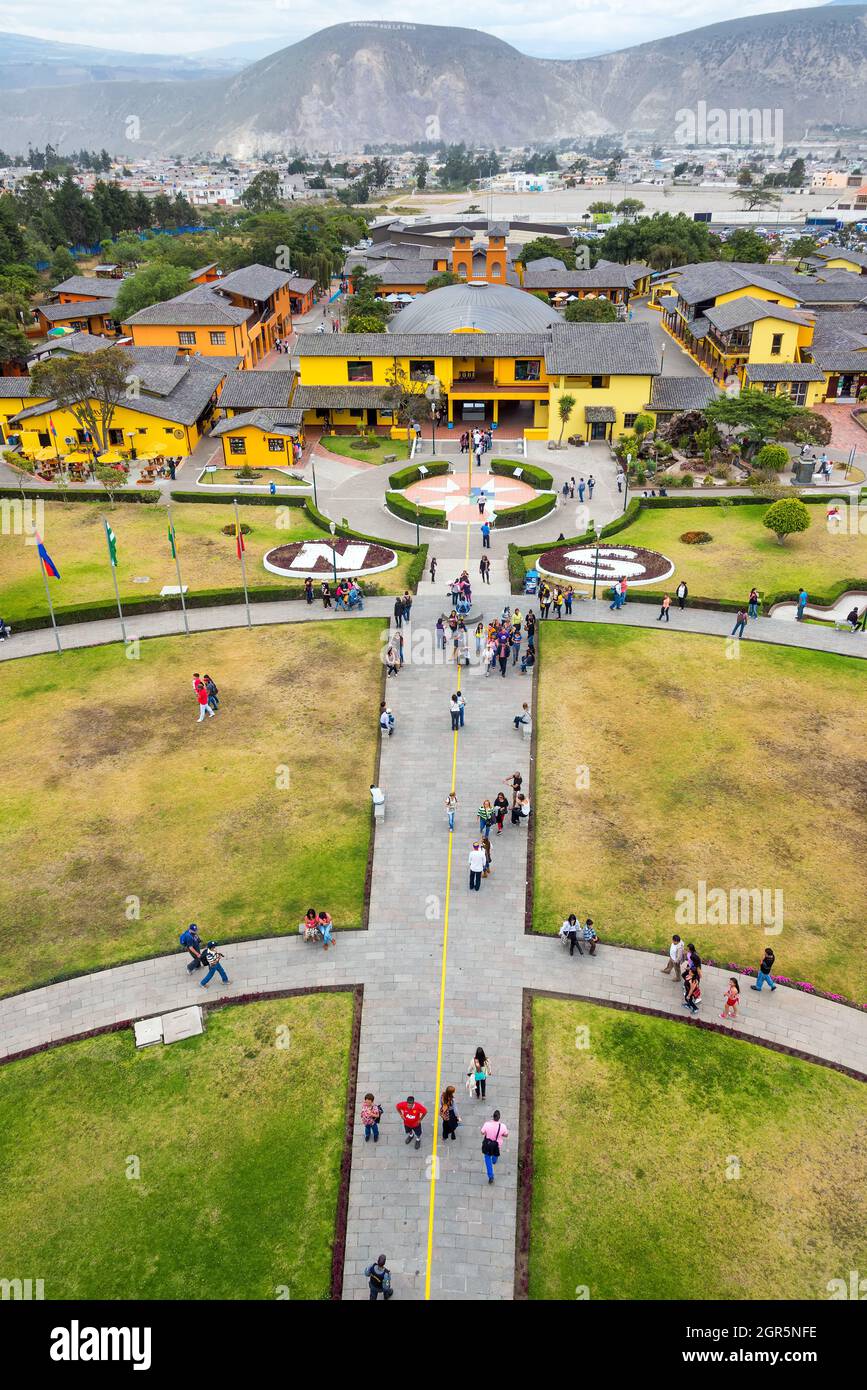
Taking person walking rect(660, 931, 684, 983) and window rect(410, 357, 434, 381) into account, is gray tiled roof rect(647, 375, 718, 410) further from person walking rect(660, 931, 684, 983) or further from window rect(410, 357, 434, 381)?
person walking rect(660, 931, 684, 983)

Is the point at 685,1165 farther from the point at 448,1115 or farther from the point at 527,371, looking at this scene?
the point at 527,371

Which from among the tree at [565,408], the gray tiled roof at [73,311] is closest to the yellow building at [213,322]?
the gray tiled roof at [73,311]

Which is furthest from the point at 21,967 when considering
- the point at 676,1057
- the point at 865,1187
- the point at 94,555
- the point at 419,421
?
the point at 419,421

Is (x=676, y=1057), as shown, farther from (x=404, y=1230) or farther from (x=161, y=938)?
(x=161, y=938)

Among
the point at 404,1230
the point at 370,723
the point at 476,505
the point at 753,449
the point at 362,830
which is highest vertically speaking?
the point at 753,449

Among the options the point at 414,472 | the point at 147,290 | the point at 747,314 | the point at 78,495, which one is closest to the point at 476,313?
the point at 747,314

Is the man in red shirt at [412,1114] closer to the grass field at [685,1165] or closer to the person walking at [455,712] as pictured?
the grass field at [685,1165]
